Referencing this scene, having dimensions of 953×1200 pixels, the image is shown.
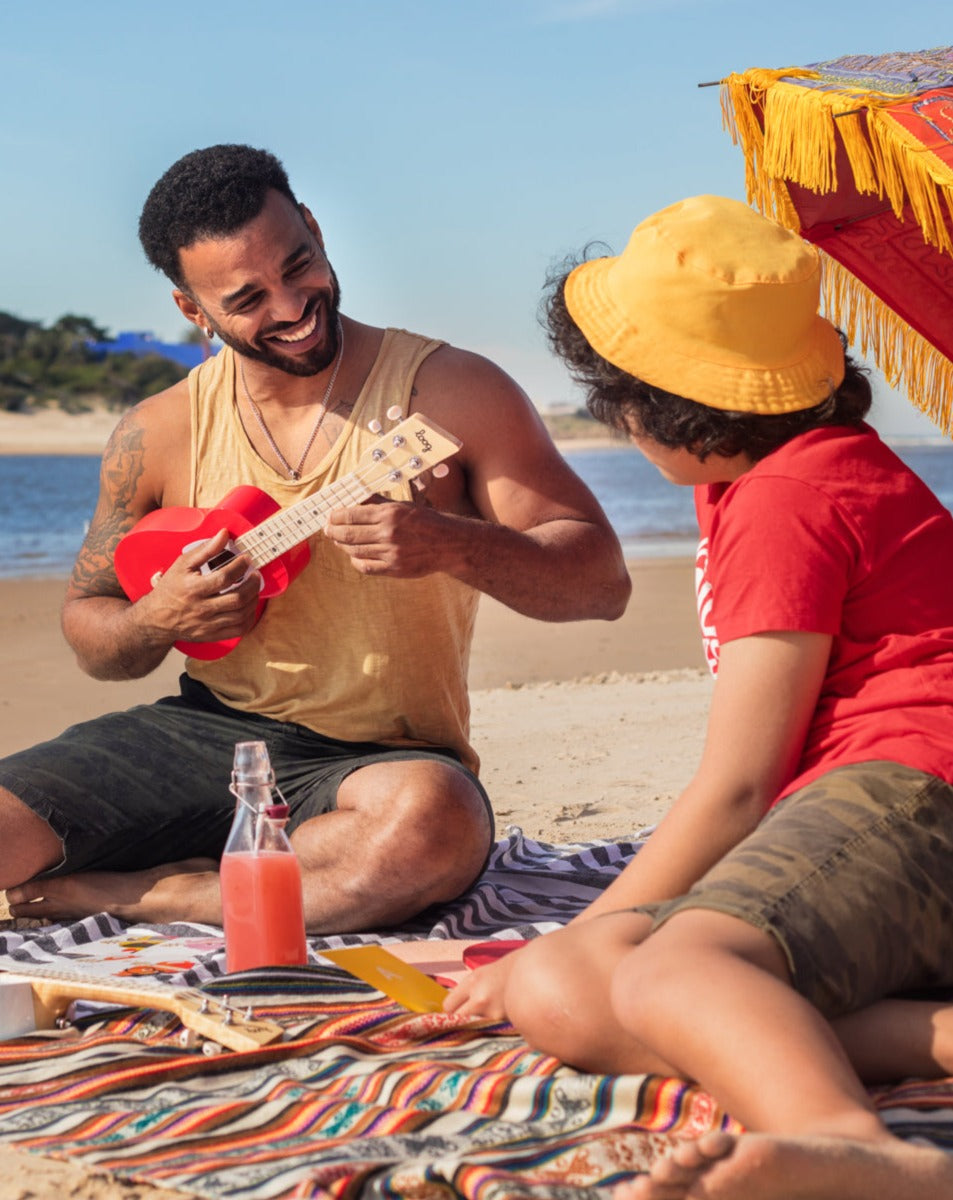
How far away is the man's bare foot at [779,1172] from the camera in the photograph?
4.82 ft

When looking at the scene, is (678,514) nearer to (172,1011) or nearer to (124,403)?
(172,1011)

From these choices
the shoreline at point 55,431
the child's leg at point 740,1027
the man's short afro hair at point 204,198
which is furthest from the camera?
the shoreline at point 55,431

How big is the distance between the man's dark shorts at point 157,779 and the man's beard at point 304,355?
815mm

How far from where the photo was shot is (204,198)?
3.45 m

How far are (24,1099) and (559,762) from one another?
3.19m

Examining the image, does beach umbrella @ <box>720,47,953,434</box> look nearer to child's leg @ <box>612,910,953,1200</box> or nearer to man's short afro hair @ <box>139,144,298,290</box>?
man's short afro hair @ <box>139,144,298,290</box>

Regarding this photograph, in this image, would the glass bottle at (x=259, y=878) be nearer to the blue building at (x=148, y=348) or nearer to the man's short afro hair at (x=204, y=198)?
the man's short afro hair at (x=204, y=198)

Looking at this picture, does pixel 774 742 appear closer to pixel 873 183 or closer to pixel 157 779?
pixel 873 183

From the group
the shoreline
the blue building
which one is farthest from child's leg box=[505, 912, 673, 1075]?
the blue building

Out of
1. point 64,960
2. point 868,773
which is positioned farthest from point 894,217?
point 64,960

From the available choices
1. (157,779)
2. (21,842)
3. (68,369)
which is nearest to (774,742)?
(157,779)

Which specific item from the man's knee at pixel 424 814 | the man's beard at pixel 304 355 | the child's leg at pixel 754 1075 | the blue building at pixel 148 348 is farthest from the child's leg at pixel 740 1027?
the blue building at pixel 148 348

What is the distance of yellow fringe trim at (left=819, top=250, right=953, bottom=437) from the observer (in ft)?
11.5

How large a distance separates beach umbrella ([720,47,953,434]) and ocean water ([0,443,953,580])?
9694mm
